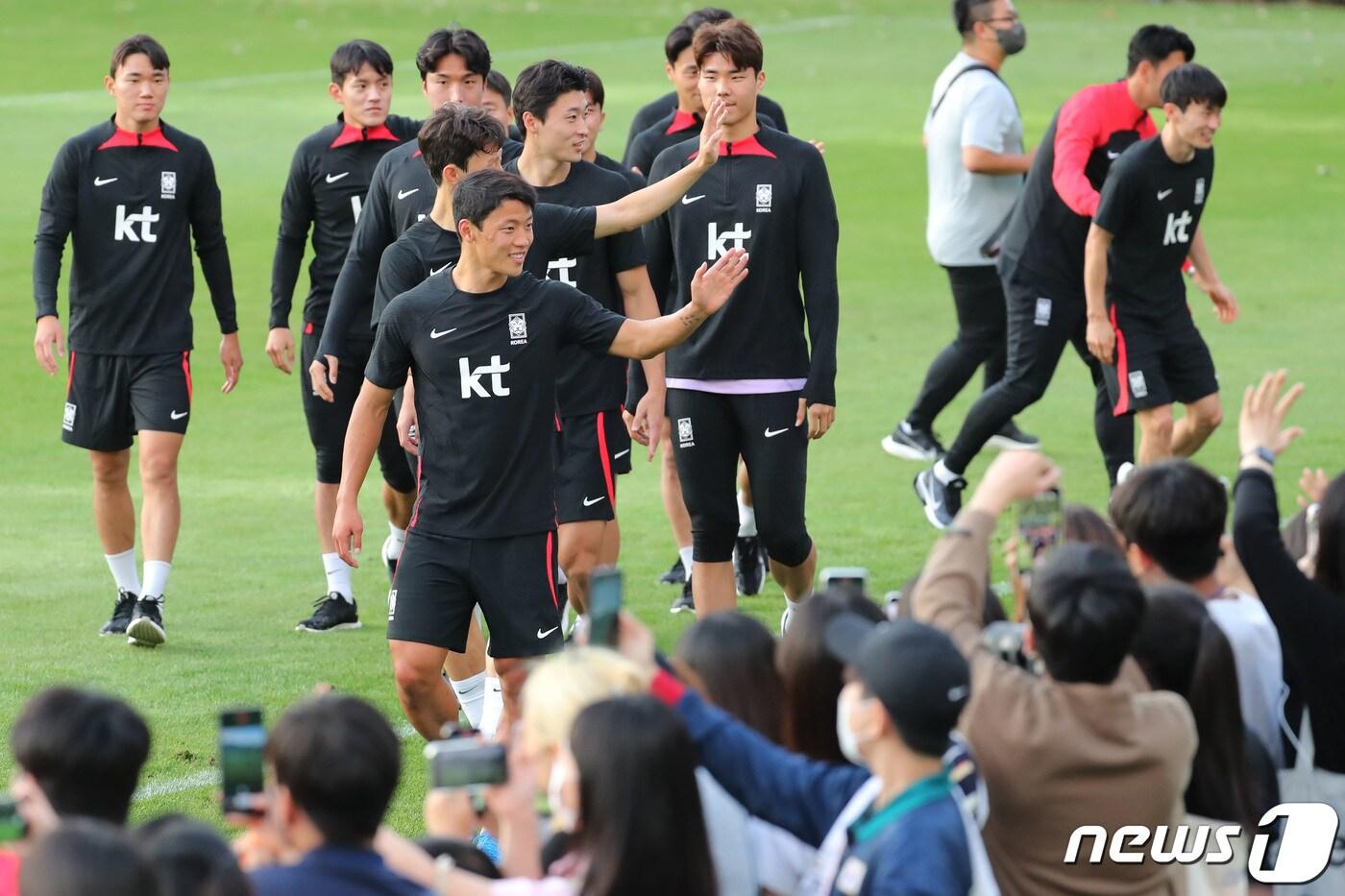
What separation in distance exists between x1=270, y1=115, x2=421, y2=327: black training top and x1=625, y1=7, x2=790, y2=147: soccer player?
4.45 ft

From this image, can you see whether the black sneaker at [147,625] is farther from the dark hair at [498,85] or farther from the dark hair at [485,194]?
the dark hair at [485,194]

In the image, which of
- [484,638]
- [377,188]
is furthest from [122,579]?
[377,188]

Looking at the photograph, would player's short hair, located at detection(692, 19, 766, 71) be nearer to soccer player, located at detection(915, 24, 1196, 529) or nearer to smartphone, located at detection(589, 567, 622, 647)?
soccer player, located at detection(915, 24, 1196, 529)

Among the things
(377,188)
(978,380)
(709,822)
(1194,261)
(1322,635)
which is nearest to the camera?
(709,822)

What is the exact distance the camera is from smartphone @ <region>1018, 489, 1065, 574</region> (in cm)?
472

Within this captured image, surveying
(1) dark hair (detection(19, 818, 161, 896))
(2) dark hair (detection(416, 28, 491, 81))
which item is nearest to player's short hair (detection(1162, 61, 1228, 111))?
(2) dark hair (detection(416, 28, 491, 81))

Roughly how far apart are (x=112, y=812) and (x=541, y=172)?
4.51 meters

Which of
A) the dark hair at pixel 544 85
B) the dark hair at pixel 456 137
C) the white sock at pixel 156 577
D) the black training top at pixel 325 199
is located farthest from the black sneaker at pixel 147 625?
the dark hair at pixel 544 85

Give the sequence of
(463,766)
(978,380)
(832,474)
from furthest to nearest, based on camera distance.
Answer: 1. (978,380)
2. (832,474)
3. (463,766)

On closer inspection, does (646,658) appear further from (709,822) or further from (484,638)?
(484,638)

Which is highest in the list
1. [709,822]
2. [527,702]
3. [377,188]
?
[377,188]

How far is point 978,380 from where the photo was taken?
1456cm

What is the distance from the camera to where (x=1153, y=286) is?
9.70 metres

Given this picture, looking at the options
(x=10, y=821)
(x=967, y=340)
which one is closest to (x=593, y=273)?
(x=967, y=340)
